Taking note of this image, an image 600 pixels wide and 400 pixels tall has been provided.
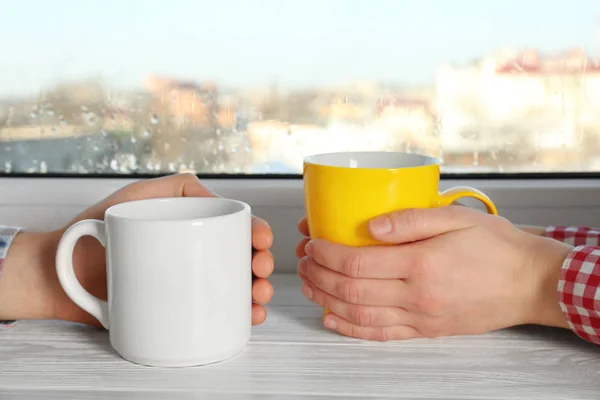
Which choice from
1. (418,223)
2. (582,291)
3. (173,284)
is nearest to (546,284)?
(582,291)

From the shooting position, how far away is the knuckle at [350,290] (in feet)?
2.09

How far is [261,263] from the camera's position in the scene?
645 mm

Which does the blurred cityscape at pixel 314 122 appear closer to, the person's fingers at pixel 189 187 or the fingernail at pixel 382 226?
the person's fingers at pixel 189 187

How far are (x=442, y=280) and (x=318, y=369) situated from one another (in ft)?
0.48

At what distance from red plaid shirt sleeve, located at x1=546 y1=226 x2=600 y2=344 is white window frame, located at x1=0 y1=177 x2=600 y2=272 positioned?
13.2 inches

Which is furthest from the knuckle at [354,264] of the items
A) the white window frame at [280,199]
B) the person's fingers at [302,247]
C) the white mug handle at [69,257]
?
the white window frame at [280,199]

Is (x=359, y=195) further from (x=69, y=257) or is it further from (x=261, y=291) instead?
(x=69, y=257)

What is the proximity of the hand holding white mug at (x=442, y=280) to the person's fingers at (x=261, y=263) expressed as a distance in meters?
0.04

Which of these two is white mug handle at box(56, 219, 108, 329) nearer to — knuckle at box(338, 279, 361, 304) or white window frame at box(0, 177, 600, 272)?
knuckle at box(338, 279, 361, 304)

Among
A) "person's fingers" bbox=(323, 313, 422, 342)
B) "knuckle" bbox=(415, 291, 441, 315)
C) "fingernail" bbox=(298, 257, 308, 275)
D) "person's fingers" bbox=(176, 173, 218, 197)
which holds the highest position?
"person's fingers" bbox=(176, 173, 218, 197)

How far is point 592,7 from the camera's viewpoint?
3.23 feet

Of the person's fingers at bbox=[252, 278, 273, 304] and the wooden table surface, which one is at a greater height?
the person's fingers at bbox=[252, 278, 273, 304]

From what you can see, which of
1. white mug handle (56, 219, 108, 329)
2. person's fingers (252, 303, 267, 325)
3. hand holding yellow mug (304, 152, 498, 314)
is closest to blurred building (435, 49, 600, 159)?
hand holding yellow mug (304, 152, 498, 314)

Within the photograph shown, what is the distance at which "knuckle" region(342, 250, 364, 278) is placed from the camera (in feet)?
2.05
